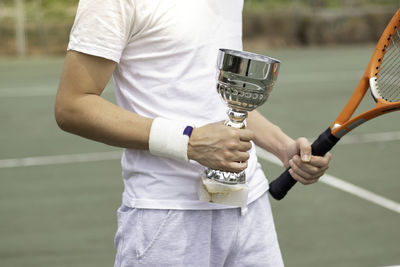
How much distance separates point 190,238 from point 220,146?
27 centimetres

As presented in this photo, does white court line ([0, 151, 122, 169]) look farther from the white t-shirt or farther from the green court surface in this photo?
the white t-shirt

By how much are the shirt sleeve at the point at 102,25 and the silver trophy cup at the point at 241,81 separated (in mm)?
211

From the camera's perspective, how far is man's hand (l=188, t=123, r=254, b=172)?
1.41m

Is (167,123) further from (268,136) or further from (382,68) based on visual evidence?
(382,68)

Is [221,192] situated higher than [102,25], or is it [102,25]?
[102,25]

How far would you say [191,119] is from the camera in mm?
1560

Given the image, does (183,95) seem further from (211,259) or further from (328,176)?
(328,176)

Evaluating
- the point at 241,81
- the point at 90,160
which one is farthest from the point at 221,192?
the point at 90,160

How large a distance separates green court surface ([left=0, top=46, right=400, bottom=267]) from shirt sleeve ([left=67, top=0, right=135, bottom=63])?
2139mm

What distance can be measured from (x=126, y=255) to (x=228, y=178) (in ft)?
0.95

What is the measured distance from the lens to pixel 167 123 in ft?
4.75

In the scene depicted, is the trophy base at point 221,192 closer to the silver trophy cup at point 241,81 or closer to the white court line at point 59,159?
the silver trophy cup at point 241,81

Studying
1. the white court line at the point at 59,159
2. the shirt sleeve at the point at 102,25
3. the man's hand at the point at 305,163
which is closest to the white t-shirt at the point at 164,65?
the shirt sleeve at the point at 102,25

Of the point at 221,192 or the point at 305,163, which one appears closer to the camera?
the point at 221,192
